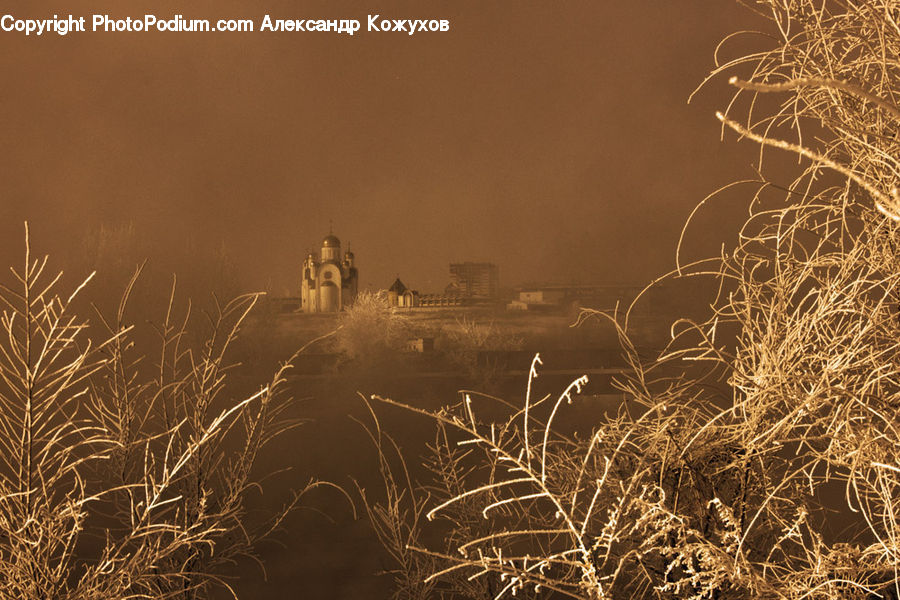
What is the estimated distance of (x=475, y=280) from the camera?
417 centimetres

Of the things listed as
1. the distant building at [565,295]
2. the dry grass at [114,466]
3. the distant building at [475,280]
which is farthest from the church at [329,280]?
the distant building at [565,295]

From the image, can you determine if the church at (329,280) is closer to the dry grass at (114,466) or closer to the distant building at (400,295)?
the distant building at (400,295)

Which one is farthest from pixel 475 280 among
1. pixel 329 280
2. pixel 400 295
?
pixel 329 280

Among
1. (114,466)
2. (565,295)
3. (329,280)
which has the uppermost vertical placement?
(329,280)

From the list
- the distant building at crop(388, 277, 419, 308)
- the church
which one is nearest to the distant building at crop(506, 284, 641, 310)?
the distant building at crop(388, 277, 419, 308)

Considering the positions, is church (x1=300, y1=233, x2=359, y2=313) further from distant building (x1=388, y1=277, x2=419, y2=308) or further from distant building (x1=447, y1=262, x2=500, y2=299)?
distant building (x1=447, y1=262, x2=500, y2=299)

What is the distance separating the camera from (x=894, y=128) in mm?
1166

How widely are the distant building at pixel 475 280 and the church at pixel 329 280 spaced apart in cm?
56

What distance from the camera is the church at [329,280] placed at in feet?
12.8

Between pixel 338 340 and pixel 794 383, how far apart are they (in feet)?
10.3

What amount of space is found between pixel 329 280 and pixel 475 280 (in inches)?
32.5

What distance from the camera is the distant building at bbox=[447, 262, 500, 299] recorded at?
13.6 ft

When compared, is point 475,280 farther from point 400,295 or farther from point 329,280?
point 329,280

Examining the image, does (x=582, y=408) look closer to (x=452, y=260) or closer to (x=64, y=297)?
(x=452, y=260)
